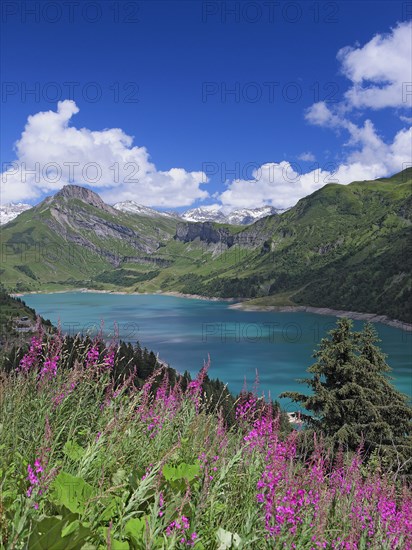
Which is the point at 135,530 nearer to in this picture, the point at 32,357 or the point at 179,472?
the point at 179,472

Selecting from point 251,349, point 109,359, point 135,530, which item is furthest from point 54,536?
point 251,349

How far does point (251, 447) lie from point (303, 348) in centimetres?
13682

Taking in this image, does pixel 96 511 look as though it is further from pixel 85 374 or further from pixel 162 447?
pixel 85 374

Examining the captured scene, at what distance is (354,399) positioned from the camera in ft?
93.5

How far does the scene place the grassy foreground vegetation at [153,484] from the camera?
11.8 feet

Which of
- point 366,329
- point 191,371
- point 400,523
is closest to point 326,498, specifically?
point 400,523

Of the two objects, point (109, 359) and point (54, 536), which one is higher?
point (109, 359)

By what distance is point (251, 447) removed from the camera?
6055 mm

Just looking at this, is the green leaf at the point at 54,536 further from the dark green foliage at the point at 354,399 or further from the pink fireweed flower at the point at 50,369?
the dark green foliage at the point at 354,399

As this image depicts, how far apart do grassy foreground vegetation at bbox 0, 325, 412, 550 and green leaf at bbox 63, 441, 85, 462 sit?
0.08 feet

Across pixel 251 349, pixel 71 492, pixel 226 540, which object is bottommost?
pixel 251 349

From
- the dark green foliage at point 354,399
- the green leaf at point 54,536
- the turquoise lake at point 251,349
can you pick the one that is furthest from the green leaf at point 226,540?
the turquoise lake at point 251,349

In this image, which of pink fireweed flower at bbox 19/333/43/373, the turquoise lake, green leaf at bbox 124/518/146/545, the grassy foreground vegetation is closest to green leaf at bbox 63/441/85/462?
the grassy foreground vegetation

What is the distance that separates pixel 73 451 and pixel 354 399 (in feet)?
88.7
